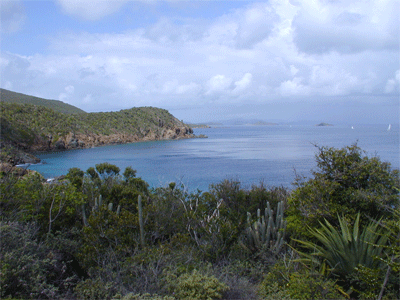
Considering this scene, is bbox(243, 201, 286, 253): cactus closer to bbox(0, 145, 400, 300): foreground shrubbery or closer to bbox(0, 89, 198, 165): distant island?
bbox(0, 145, 400, 300): foreground shrubbery

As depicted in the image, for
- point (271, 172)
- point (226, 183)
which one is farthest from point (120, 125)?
point (226, 183)

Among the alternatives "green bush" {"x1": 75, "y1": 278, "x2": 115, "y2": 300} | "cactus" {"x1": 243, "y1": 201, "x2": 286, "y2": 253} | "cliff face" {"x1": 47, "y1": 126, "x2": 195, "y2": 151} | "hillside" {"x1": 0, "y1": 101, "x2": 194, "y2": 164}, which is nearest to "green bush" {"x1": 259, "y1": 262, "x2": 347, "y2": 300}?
"cactus" {"x1": 243, "y1": 201, "x2": 286, "y2": 253}

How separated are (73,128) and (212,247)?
231 ft

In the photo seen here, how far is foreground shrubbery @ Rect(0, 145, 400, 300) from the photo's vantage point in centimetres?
520

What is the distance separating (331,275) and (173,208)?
449 cm

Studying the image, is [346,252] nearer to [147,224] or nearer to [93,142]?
[147,224]

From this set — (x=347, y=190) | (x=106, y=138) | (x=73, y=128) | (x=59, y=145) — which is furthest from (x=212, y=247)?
(x=106, y=138)

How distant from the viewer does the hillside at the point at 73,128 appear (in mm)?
53619

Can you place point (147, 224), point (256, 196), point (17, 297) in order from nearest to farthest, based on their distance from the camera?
point (17, 297) → point (147, 224) → point (256, 196)

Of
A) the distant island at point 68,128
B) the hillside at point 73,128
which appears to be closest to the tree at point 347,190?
the distant island at point 68,128

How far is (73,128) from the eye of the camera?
7169 centimetres

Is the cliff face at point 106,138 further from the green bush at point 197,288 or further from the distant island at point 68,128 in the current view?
the green bush at point 197,288

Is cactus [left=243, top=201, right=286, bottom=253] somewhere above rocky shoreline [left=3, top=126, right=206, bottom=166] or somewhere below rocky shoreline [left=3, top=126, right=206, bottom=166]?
below

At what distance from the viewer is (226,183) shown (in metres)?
11.3
